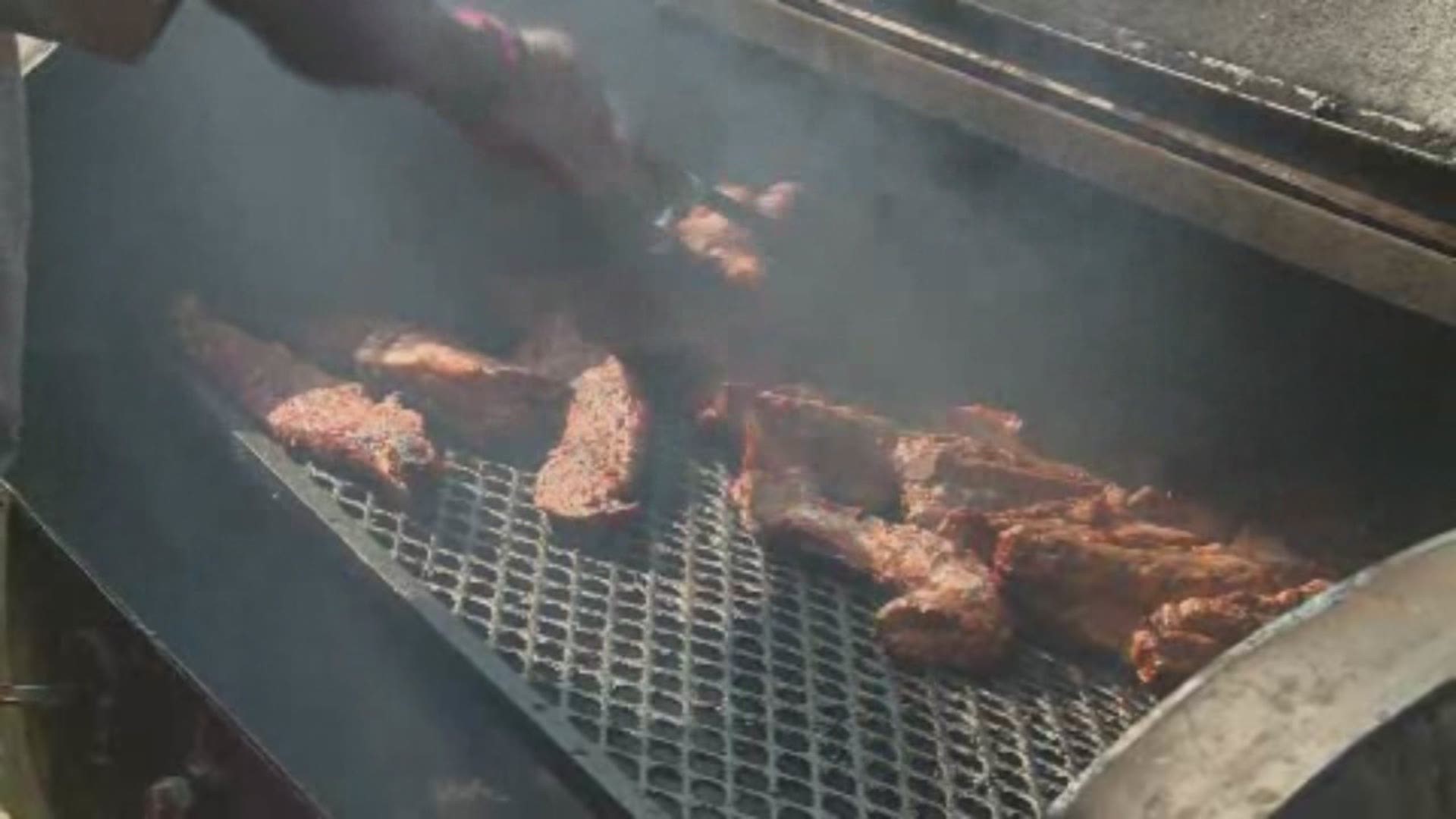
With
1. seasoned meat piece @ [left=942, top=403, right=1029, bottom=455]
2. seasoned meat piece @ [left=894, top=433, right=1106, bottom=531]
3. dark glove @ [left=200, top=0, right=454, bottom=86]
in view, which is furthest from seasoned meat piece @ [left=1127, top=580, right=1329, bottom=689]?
dark glove @ [left=200, top=0, right=454, bottom=86]

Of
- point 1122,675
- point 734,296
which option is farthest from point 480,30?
point 1122,675

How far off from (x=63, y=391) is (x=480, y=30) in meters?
1.19

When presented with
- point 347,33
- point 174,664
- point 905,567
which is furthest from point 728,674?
point 347,33

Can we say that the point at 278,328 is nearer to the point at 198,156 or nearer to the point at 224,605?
the point at 198,156

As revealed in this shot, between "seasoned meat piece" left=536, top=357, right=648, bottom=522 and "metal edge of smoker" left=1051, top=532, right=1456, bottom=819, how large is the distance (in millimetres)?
1818

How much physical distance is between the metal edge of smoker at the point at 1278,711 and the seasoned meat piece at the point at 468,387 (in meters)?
2.14

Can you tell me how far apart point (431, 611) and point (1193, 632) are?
1.19m

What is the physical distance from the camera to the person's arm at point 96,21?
243 centimetres

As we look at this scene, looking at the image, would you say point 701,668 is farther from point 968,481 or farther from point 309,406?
point 309,406

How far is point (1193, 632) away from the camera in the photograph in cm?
267

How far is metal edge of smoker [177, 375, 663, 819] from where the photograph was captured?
90.1 inches

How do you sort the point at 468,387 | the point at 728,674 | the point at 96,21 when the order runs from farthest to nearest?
the point at 468,387 < the point at 728,674 < the point at 96,21

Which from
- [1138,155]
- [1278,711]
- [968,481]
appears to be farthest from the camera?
[968,481]

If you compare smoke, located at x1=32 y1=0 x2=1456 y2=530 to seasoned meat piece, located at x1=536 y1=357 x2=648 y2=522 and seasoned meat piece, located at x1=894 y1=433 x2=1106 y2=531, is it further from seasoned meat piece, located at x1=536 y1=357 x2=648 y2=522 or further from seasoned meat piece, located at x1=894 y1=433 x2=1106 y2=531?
seasoned meat piece, located at x1=536 y1=357 x2=648 y2=522
